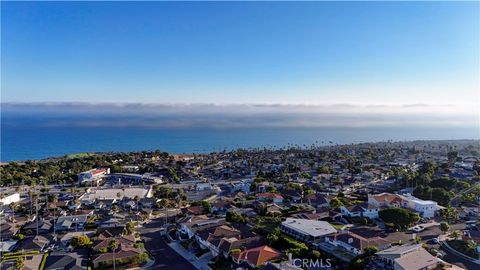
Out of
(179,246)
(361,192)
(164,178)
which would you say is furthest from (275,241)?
(164,178)

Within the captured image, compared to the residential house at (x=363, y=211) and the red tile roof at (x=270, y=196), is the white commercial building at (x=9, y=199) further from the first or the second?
the residential house at (x=363, y=211)

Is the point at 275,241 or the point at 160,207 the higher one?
the point at 275,241

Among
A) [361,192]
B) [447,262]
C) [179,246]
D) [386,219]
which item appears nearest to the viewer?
[447,262]

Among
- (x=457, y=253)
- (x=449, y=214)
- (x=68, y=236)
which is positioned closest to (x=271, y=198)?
(x=449, y=214)

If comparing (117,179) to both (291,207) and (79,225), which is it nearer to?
(79,225)

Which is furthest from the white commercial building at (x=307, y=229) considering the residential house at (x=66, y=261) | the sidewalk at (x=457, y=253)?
the residential house at (x=66, y=261)

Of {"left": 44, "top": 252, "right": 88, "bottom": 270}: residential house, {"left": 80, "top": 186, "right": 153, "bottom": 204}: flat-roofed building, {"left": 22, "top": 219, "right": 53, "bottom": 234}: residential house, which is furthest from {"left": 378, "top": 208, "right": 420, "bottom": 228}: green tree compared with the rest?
{"left": 22, "top": 219, "right": 53, "bottom": 234}: residential house
